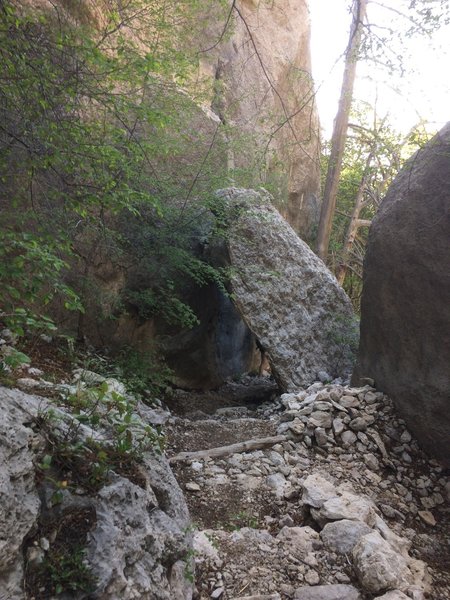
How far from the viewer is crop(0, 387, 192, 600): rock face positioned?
1512mm

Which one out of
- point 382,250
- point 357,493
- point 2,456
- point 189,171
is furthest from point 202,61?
point 2,456

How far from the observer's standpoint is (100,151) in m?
2.61

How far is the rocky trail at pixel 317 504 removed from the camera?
2396mm

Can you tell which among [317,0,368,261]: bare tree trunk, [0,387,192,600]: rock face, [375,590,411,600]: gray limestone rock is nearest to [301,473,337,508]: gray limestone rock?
[375,590,411,600]: gray limestone rock

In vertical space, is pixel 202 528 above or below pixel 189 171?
below

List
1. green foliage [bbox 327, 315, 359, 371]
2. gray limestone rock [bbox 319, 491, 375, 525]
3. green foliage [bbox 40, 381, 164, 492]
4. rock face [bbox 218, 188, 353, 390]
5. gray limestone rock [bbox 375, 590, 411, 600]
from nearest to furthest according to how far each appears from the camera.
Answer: green foliage [bbox 40, 381, 164, 492]
gray limestone rock [bbox 375, 590, 411, 600]
gray limestone rock [bbox 319, 491, 375, 525]
rock face [bbox 218, 188, 353, 390]
green foliage [bbox 327, 315, 359, 371]

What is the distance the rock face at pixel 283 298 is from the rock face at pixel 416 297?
1.59 metres

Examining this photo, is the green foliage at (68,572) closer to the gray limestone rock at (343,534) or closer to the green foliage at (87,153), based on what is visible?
the green foliage at (87,153)

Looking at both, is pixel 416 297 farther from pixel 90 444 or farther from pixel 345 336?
pixel 90 444

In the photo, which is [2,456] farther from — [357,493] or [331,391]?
[331,391]

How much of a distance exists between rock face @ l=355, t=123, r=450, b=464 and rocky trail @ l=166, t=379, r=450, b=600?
29cm

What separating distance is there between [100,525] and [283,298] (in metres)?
5.38

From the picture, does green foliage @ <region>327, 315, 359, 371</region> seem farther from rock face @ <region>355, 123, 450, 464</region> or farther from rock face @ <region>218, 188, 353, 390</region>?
rock face @ <region>355, 123, 450, 464</region>

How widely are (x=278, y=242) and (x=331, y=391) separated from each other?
295cm
